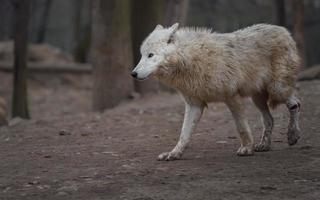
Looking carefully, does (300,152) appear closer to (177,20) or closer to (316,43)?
(177,20)

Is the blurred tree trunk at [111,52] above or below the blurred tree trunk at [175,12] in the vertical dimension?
below

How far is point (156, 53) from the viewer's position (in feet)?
21.1

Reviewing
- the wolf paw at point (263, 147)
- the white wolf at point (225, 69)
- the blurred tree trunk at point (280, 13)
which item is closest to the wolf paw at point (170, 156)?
the white wolf at point (225, 69)

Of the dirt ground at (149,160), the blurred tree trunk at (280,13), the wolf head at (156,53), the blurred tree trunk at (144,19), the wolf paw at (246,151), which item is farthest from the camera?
the blurred tree trunk at (280,13)

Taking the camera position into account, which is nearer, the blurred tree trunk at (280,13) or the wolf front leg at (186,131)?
the wolf front leg at (186,131)

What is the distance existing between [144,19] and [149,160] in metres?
7.29

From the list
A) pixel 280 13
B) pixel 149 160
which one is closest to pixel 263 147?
pixel 149 160

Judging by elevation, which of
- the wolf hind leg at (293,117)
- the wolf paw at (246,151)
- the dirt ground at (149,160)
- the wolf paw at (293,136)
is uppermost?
the wolf hind leg at (293,117)

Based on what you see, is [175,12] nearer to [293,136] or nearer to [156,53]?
[293,136]

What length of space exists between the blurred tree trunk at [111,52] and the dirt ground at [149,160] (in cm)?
155

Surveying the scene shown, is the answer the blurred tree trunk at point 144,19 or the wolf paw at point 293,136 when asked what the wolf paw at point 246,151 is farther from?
the blurred tree trunk at point 144,19

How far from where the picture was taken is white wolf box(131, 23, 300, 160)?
6535 millimetres

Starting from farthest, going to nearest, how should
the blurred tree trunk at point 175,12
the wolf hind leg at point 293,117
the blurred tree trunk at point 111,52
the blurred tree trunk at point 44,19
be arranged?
the blurred tree trunk at point 44,19, the blurred tree trunk at point 175,12, the blurred tree trunk at point 111,52, the wolf hind leg at point 293,117

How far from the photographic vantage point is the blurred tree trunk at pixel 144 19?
1362 cm
